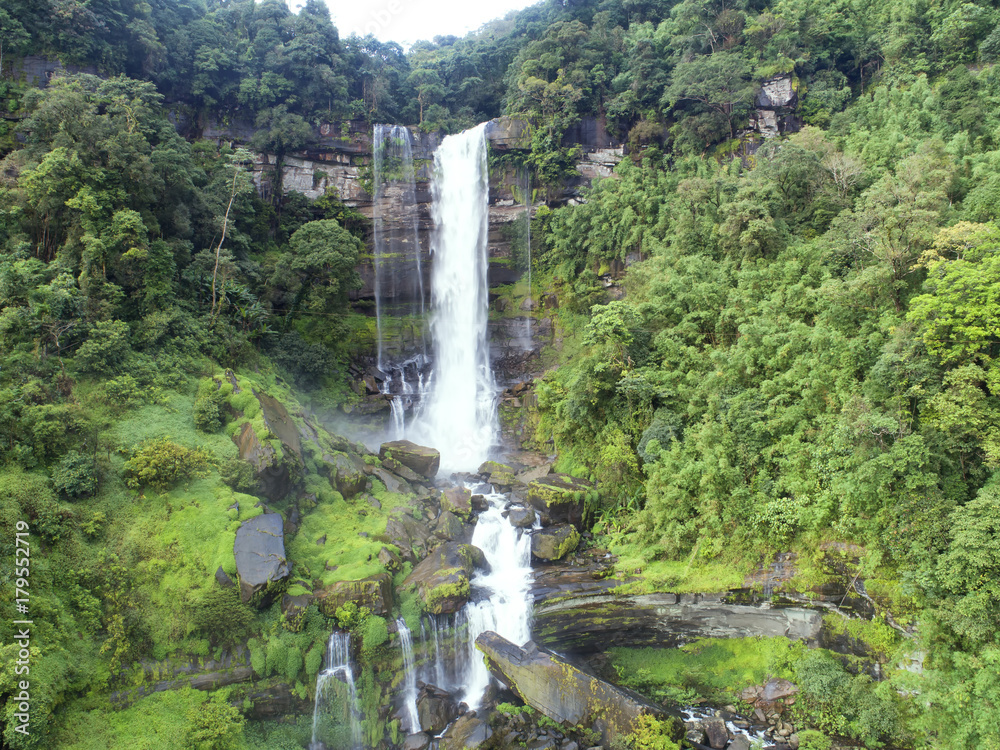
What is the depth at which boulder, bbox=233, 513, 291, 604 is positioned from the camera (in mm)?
11312

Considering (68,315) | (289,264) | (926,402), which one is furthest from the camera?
(289,264)

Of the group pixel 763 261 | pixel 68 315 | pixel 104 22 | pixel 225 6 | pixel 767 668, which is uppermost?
pixel 225 6

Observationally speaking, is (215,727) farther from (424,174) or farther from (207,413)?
(424,174)

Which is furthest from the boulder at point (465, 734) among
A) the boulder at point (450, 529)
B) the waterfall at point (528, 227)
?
the waterfall at point (528, 227)

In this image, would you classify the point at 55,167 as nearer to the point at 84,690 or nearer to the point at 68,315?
the point at 68,315

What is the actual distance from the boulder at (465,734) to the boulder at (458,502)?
5648 millimetres

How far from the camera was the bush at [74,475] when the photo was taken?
1125cm

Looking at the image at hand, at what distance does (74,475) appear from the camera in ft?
37.3

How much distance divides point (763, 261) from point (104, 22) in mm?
26625

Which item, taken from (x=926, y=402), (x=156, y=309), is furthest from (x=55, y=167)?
(x=926, y=402)

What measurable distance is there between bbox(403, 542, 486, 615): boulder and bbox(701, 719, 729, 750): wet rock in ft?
18.7

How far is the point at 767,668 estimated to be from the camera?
1185cm

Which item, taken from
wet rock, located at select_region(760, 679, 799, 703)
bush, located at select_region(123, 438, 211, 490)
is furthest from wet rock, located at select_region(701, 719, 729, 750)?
bush, located at select_region(123, 438, 211, 490)

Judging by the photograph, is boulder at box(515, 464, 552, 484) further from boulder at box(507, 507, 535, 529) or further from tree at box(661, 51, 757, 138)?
tree at box(661, 51, 757, 138)
